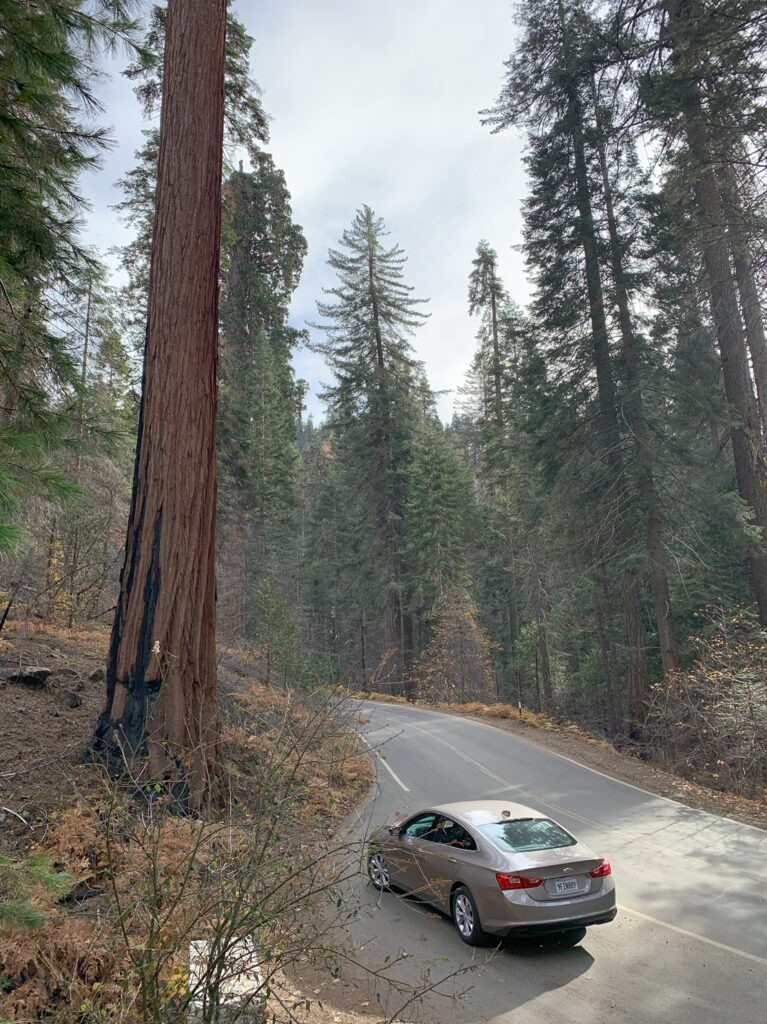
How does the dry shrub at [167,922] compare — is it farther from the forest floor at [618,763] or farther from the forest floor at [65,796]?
the forest floor at [618,763]

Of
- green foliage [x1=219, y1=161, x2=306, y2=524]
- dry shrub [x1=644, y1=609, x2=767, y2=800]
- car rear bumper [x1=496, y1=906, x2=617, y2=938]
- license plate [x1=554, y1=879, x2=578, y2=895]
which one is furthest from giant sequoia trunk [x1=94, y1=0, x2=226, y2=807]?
green foliage [x1=219, y1=161, x2=306, y2=524]

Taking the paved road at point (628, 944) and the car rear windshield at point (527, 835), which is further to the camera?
the car rear windshield at point (527, 835)

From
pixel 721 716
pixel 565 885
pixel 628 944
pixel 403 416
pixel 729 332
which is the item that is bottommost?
pixel 628 944

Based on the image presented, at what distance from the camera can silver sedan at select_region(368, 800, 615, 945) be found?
6.50 metres

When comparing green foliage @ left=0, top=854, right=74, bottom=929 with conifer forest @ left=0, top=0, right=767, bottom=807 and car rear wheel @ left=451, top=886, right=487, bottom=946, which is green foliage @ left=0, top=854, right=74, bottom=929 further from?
car rear wheel @ left=451, top=886, right=487, bottom=946

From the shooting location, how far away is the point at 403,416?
3519cm

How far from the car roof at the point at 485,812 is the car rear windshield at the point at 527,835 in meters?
0.11

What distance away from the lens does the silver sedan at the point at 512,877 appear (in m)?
6.50

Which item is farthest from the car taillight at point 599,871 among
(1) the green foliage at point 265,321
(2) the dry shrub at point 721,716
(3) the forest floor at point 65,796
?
(1) the green foliage at point 265,321

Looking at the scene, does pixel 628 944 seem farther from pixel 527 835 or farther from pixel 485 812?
pixel 485 812

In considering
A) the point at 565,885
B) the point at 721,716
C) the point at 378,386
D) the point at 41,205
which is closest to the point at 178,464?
the point at 41,205

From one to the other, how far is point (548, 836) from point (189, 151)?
9237 millimetres

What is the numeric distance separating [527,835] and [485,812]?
70 centimetres

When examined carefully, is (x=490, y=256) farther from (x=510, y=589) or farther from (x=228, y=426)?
(x=228, y=426)
